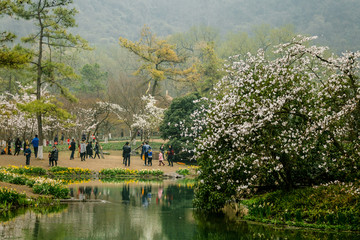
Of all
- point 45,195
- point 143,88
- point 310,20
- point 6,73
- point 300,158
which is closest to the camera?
point 300,158

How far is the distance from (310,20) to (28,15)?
346ft

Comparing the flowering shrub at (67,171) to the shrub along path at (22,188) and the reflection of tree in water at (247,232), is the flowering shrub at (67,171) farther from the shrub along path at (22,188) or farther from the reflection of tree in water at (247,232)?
the reflection of tree in water at (247,232)

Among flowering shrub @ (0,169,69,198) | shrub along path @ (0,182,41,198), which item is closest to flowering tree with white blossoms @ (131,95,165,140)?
flowering shrub @ (0,169,69,198)

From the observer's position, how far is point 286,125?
12219 mm

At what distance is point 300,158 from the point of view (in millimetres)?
12297

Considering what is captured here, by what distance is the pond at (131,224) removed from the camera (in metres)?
9.78

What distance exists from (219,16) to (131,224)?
503ft

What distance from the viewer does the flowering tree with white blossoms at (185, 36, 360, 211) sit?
1145 cm

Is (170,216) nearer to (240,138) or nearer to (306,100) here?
(240,138)

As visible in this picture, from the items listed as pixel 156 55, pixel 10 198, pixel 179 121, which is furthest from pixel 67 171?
pixel 156 55

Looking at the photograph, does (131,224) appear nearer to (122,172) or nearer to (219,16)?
(122,172)

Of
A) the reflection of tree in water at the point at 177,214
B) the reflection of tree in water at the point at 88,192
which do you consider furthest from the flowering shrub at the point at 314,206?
the reflection of tree in water at the point at 88,192

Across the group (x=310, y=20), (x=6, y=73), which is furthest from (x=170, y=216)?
(x=310, y=20)

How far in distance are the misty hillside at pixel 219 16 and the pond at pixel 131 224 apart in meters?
88.3
